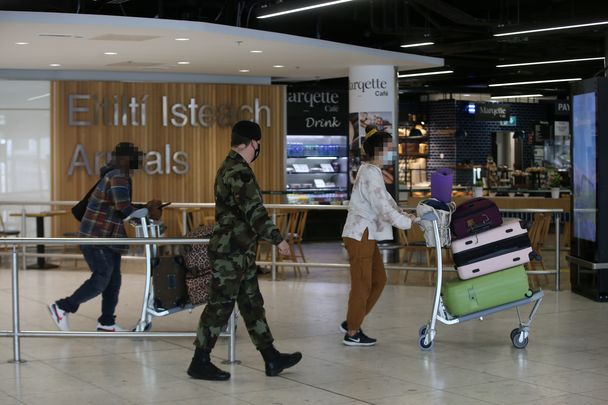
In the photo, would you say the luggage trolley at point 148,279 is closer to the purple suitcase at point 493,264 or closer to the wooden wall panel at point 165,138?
the purple suitcase at point 493,264

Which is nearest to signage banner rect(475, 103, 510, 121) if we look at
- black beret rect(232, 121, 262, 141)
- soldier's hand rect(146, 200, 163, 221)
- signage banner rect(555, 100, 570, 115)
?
signage banner rect(555, 100, 570, 115)

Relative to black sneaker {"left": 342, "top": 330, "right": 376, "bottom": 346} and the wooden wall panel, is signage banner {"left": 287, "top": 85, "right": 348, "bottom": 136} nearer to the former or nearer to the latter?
the wooden wall panel

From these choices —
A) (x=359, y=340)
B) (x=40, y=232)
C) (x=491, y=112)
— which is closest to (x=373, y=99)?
(x=40, y=232)

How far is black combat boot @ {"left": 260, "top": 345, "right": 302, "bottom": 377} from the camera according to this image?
21.3 ft

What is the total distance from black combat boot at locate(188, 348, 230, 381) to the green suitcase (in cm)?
192

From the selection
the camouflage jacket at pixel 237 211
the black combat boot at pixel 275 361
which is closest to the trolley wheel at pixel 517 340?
the black combat boot at pixel 275 361

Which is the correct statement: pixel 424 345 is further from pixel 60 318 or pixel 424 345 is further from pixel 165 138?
pixel 165 138

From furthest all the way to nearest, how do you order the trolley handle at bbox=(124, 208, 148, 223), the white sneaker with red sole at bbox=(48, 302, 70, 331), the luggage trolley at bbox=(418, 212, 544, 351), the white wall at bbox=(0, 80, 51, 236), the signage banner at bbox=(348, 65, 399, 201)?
the white wall at bbox=(0, 80, 51, 236), the signage banner at bbox=(348, 65, 399, 201), the white sneaker with red sole at bbox=(48, 302, 70, 331), the trolley handle at bbox=(124, 208, 148, 223), the luggage trolley at bbox=(418, 212, 544, 351)

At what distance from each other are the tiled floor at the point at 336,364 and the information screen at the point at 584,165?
0.84 metres

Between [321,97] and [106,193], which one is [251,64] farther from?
[106,193]

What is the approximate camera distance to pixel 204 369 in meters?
6.34

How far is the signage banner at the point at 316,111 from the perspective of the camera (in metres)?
19.0

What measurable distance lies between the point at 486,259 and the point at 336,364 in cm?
136

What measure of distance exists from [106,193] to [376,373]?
2549 millimetres
